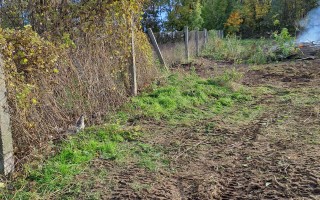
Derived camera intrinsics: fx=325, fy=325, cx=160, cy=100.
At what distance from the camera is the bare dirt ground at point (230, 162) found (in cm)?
316

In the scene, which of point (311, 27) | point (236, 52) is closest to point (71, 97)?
point (236, 52)

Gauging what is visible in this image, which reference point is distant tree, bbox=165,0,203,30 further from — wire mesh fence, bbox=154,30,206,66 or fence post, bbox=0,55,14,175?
fence post, bbox=0,55,14,175

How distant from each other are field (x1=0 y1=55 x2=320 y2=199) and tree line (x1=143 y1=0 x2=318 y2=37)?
21915 millimetres

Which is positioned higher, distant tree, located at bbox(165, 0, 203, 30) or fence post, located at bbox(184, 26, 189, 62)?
distant tree, located at bbox(165, 0, 203, 30)

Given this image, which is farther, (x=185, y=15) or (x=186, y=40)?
(x=185, y=15)

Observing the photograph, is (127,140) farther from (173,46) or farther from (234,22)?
(234,22)

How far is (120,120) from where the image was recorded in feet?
17.8

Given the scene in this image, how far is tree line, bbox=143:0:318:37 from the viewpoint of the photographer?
1118 inches

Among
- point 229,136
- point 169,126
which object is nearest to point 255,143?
point 229,136

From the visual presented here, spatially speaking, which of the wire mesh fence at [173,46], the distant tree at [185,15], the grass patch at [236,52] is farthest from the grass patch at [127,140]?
the distant tree at [185,15]

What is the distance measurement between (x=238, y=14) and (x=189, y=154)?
98.4 ft

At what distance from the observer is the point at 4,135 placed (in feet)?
11.4

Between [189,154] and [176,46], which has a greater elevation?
[176,46]

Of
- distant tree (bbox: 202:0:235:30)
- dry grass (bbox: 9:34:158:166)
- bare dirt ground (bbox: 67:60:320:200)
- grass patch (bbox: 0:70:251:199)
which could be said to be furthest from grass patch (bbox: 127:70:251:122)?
distant tree (bbox: 202:0:235:30)
